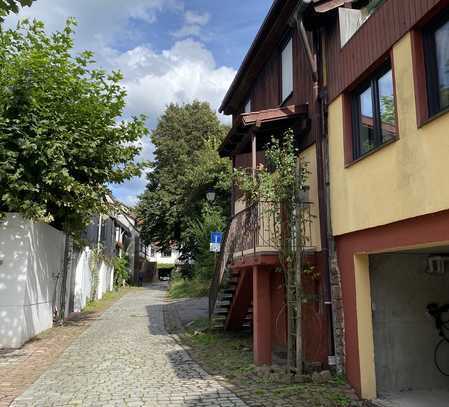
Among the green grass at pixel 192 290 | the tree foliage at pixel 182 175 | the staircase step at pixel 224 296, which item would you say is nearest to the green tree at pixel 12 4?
the staircase step at pixel 224 296

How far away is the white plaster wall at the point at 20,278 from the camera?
33.2 ft

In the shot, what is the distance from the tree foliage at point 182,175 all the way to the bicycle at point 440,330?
19171 millimetres

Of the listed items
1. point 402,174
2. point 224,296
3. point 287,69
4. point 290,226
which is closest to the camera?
point 402,174

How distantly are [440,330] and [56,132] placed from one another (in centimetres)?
943

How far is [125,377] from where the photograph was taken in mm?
7762

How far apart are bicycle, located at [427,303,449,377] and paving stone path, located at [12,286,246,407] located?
339 centimetres

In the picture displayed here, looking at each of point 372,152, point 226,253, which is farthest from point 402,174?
point 226,253

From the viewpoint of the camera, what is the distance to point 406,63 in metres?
5.84

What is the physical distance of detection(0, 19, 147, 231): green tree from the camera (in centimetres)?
1038

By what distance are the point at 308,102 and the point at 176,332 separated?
768cm

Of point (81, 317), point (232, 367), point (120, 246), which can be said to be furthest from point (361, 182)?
point (120, 246)

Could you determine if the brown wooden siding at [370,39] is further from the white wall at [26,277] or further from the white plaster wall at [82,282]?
the white plaster wall at [82,282]

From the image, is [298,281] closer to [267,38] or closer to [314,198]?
[314,198]

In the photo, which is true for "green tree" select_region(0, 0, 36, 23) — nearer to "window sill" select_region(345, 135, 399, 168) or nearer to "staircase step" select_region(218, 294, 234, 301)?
"window sill" select_region(345, 135, 399, 168)
